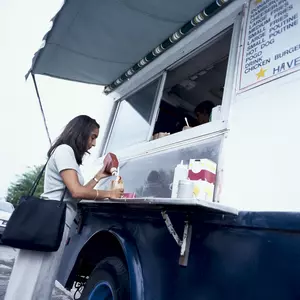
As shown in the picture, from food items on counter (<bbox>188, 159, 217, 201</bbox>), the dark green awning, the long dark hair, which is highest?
the dark green awning

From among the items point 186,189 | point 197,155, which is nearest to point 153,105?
point 197,155

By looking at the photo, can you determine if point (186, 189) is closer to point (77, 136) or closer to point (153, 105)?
point (77, 136)

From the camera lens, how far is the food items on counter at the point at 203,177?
156 cm

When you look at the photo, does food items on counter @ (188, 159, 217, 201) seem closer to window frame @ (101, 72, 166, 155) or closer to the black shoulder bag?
the black shoulder bag

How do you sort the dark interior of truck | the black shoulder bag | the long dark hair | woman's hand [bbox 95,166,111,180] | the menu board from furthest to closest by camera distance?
the dark interior of truck
woman's hand [bbox 95,166,111,180]
the long dark hair
the black shoulder bag
the menu board

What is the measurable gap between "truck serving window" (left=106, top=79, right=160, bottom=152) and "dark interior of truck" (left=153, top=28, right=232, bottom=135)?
1.19 feet

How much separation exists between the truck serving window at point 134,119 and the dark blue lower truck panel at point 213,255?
1.06 m

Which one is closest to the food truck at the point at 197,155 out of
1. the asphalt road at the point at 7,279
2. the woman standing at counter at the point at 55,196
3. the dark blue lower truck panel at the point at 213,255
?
the dark blue lower truck panel at the point at 213,255

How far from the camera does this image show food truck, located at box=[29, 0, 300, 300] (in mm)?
1218

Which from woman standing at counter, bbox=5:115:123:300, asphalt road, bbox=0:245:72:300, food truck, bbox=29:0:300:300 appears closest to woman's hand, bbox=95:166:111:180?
woman standing at counter, bbox=5:115:123:300

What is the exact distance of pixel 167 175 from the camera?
215cm

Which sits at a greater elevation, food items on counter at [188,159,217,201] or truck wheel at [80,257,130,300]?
food items on counter at [188,159,217,201]

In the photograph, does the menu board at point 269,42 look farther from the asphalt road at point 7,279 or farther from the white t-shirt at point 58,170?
the asphalt road at point 7,279

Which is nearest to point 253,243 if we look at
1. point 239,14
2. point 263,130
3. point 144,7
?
point 263,130
